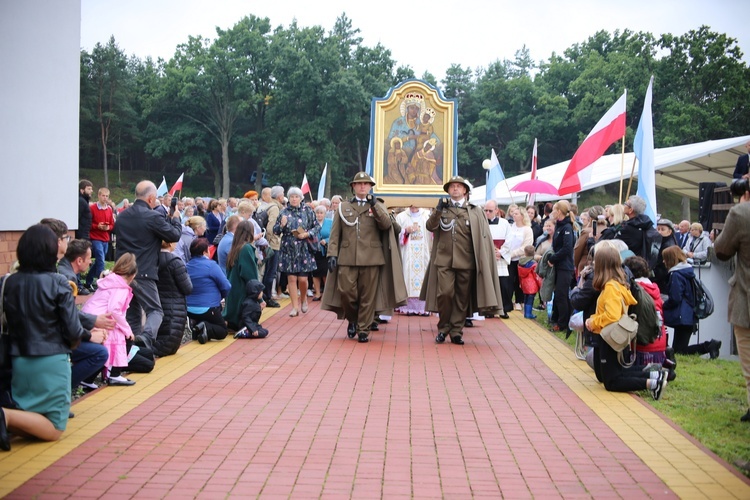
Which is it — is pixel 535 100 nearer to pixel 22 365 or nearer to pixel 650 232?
pixel 650 232

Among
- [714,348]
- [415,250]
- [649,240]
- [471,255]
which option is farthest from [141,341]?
[714,348]

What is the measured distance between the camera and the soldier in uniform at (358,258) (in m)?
11.3

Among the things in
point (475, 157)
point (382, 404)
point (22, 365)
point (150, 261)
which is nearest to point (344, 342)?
point (150, 261)

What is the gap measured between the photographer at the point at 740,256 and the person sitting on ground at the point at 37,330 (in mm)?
4982

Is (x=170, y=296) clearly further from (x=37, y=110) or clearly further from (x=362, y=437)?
(x=362, y=437)

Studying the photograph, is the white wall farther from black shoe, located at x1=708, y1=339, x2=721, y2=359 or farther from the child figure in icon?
black shoe, located at x1=708, y1=339, x2=721, y2=359

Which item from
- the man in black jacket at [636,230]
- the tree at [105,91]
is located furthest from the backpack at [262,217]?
the tree at [105,91]

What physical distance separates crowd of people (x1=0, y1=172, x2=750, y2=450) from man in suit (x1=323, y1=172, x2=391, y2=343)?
0.8 inches

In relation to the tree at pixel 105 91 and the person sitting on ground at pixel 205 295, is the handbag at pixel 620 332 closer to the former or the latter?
the person sitting on ground at pixel 205 295

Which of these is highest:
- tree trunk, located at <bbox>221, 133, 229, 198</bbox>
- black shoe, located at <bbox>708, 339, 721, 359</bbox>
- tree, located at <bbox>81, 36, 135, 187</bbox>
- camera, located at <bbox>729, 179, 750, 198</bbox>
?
tree, located at <bbox>81, 36, 135, 187</bbox>

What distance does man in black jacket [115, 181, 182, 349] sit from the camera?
9.37 metres

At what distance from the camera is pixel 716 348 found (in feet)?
36.4

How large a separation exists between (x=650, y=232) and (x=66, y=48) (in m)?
8.22

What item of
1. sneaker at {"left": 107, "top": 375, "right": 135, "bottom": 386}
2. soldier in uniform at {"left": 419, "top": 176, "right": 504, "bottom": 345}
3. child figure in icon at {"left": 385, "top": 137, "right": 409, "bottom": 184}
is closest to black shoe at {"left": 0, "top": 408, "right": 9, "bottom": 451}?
sneaker at {"left": 107, "top": 375, "right": 135, "bottom": 386}
